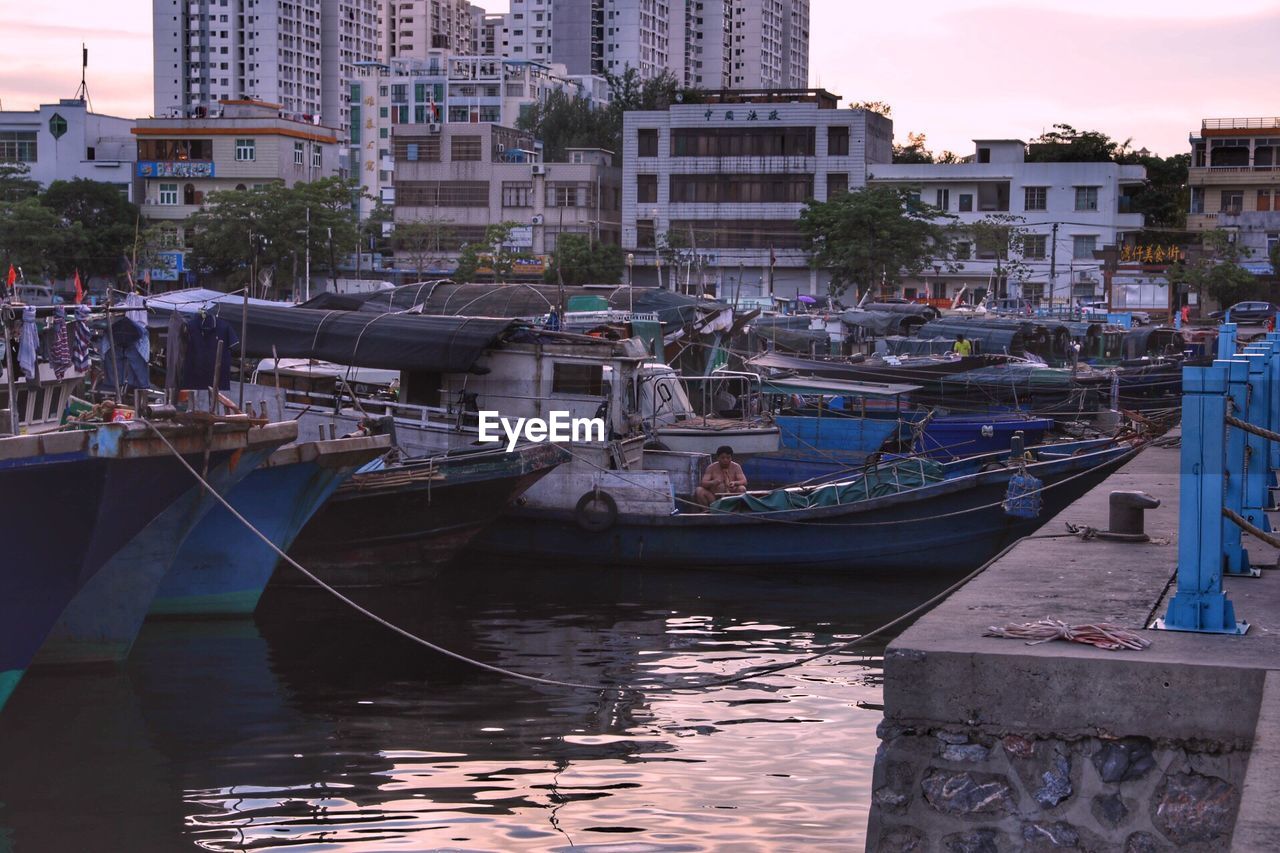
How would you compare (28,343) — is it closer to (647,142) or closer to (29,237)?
(29,237)

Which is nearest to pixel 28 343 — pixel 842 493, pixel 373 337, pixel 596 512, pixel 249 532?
pixel 249 532

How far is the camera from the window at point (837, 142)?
196ft

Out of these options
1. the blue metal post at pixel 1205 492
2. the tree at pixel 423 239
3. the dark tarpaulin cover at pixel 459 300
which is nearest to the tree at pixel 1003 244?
the tree at pixel 423 239

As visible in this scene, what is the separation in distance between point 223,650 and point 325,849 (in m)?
5.62

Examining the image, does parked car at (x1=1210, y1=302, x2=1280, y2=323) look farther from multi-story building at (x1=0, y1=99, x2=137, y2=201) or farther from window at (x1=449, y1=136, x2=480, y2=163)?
multi-story building at (x1=0, y1=99, x2=137, y2=201)

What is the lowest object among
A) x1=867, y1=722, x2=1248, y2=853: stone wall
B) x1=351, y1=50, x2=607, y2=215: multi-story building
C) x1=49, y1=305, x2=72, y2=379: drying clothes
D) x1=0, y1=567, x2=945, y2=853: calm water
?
x1=0, y1=567, x2=945, y2=853: calm water

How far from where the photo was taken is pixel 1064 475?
17.0m

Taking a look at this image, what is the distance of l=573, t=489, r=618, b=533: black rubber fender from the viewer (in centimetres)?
1745

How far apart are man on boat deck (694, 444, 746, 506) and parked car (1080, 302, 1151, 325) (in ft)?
106

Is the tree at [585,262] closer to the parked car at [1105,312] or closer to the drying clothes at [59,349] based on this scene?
the parked car at [1105,312]

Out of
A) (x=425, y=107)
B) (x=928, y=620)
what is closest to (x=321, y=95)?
(x=425, y=107)

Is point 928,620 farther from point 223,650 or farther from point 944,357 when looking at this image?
point 944,357

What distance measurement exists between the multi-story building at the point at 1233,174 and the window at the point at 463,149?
3225cm

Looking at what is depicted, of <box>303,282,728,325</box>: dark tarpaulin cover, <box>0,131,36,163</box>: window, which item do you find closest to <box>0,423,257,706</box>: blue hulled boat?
<box>303,282,728,325</box>: dark tarpaulin cover
